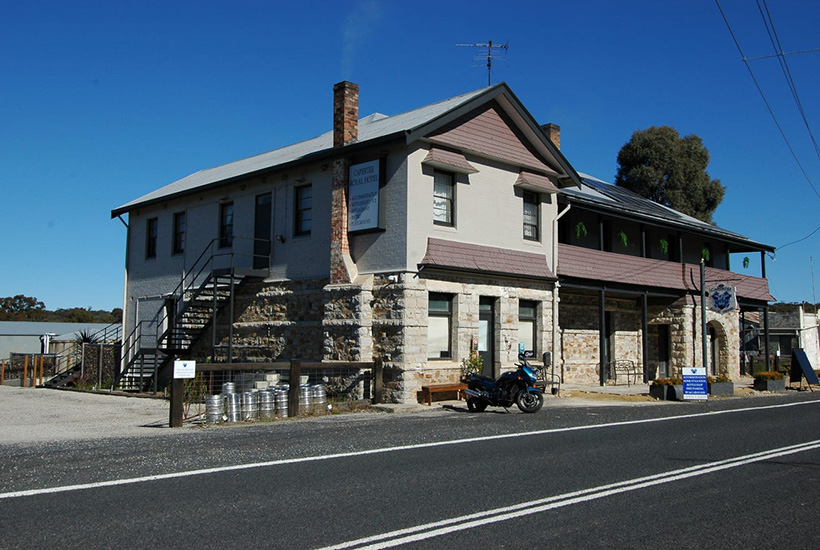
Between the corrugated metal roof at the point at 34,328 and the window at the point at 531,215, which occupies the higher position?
the window at the point at 531,215

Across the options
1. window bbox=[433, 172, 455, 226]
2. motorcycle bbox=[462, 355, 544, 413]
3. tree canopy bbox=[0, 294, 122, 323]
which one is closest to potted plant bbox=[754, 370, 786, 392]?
motorcycle bbox=[462, 355, 544, 413]

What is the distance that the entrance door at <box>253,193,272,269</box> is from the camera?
22578 mm

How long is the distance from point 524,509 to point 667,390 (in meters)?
15.3

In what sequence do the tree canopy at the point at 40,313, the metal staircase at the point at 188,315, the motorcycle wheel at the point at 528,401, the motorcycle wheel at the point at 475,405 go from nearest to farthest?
the motorcycle wheel at the point at 528,401 < the motorcycle wheel at the point at 475,405 < the metal staircase at the point at 188,315 < the tree canopy at the point at 40,313

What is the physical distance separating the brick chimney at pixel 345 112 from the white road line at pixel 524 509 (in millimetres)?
13586

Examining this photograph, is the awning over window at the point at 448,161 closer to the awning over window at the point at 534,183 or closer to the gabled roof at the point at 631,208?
the awning over window at the point at 534,183

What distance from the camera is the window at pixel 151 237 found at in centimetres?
2711

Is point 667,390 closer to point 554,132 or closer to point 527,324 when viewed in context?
point 527,324

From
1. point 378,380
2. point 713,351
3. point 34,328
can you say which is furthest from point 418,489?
point 34,328

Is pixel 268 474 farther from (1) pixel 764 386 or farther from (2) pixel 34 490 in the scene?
(1) pixel 764 386

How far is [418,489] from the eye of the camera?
7.76 metres

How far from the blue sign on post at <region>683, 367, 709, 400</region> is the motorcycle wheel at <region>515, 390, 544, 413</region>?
6.35 metres

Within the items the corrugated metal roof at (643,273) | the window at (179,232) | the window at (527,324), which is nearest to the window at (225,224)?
the window at (179,232)

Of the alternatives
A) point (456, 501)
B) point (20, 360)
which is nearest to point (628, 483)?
point (456, 501)
